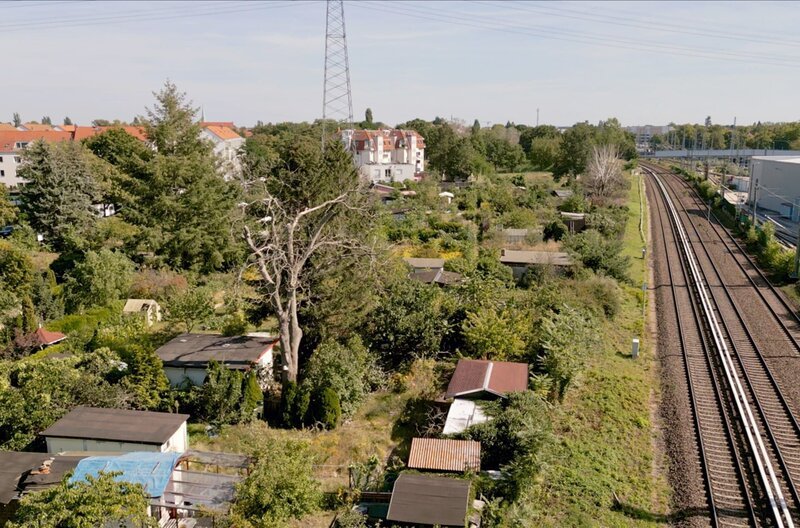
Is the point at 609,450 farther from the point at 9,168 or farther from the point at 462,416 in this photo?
the point at 9,168

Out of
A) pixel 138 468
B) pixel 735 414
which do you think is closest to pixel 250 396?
pixel 138 468

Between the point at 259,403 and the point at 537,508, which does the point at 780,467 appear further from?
the point at 259,403

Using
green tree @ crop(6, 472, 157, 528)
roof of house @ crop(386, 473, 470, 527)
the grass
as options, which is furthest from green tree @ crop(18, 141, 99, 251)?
roof of house @ crop(386, 473, 470, 527)

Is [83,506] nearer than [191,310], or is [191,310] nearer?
[83,506]

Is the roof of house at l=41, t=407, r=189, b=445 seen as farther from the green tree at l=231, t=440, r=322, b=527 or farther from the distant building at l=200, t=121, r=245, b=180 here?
the distant building at l=200, t=121, r=245, b=180

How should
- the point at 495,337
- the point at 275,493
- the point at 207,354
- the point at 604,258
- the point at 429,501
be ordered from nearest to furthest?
the point at 275,493
the point at 429,501
the point at 207,354
the point at 495,337
the point at 604,258

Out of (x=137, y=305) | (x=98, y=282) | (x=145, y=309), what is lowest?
(x=145, y=309)
